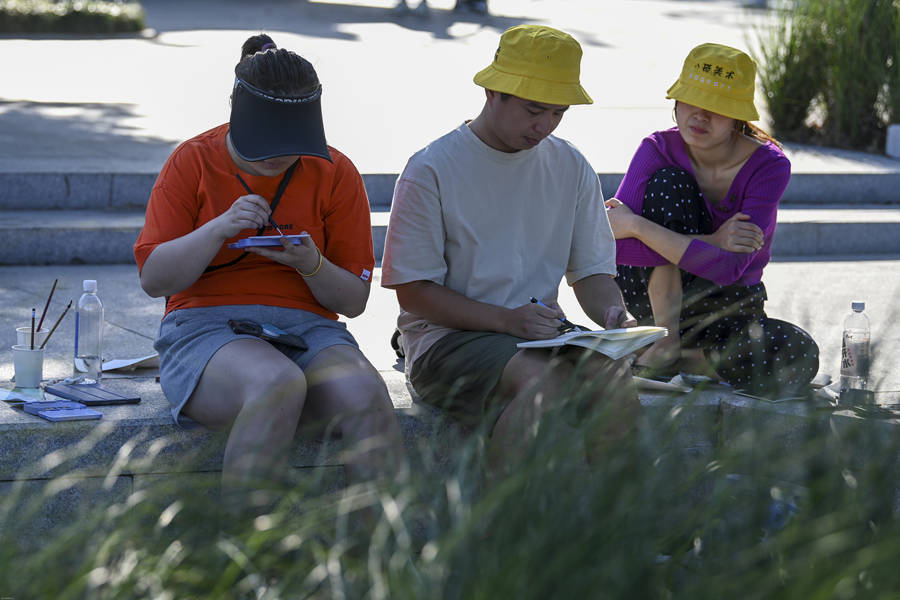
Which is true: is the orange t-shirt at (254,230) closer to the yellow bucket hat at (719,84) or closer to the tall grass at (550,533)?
the yellow bucket hat at (719,84)

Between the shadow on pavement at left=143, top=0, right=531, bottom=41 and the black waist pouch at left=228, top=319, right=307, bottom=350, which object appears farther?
the shadow on pavement at left=143, top=0, right=531, bottom=41

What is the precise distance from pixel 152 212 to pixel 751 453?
1863mm

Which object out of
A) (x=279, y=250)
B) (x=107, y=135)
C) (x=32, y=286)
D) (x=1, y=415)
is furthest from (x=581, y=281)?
(x=107, y=135)

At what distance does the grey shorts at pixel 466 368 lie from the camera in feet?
10.3

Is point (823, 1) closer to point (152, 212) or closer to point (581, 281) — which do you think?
point (581, 281)

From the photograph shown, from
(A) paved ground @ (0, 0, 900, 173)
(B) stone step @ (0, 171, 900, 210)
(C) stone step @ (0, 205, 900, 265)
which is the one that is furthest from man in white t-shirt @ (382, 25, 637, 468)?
(A) paved ground @ (0, 0, 900, 173)

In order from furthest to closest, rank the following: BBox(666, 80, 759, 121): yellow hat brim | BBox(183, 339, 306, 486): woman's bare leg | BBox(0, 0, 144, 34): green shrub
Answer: BBox(0, 0, 144, 34): green shrub, BBox(666, 80, 759, 121): yellow hat brim, BBox(183, 339, 306, 486): woman's bare leg

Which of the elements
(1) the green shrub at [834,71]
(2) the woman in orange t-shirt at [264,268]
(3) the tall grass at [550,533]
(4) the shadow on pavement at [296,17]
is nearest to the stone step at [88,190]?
(1) the green shrub at [834,71]

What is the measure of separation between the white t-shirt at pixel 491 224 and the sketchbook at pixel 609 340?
0.39 m

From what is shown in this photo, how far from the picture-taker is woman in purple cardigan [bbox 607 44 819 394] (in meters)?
3.81

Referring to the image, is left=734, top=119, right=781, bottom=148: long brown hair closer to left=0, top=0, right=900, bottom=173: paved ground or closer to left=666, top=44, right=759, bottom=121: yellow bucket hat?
left=666, top=44, right=759, bottom=121: yellow bucket hat

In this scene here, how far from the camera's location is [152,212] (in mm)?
3117

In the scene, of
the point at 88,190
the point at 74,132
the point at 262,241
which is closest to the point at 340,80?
the point at 74,132

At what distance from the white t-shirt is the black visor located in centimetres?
39
